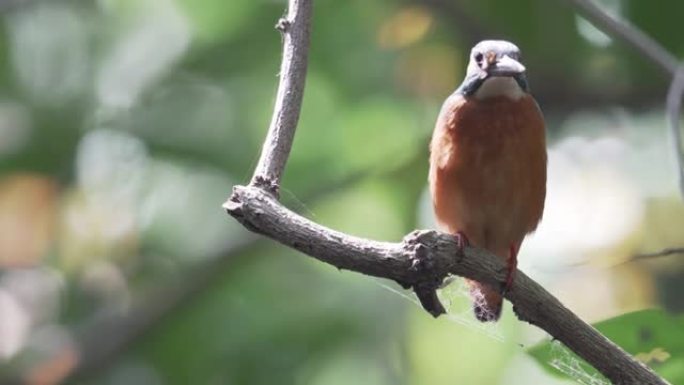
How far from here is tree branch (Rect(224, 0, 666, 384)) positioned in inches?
118

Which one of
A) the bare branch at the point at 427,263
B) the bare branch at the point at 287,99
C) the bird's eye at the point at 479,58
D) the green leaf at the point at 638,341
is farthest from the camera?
the bird's eye at the point at 479,58

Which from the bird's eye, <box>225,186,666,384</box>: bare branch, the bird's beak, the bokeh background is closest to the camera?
<box>225,186,666,384</box>: bare branch

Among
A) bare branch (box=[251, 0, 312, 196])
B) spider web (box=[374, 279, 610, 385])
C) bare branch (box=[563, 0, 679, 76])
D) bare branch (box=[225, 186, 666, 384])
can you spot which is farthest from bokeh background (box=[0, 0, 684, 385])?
bare branch (box=[251, 0, 312, 196])

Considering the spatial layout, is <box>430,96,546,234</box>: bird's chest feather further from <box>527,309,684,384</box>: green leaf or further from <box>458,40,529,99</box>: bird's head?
<box>527,309,684,384</box>: green leaf

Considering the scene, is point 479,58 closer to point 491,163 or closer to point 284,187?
point 491,163

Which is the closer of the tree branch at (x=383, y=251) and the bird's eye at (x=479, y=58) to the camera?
the tree branch at (x=383, y=251)

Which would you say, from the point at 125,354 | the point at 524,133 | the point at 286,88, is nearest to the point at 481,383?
the point at 125,354

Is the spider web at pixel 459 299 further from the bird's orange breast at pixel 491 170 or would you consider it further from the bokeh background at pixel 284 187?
the bokeh background at pixel 284 187

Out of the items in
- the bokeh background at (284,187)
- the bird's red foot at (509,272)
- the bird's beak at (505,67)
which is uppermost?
the bokeh background at (284,187)

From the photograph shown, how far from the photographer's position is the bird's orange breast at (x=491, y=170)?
13.8 feet

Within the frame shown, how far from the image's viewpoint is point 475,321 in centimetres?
483

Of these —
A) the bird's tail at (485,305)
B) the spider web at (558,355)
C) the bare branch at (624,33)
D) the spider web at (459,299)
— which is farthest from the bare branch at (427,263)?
the bare branch at (624,33)

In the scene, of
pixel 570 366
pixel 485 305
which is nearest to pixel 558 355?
pixel 570 366

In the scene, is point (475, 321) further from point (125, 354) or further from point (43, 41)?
point (43, 41)
